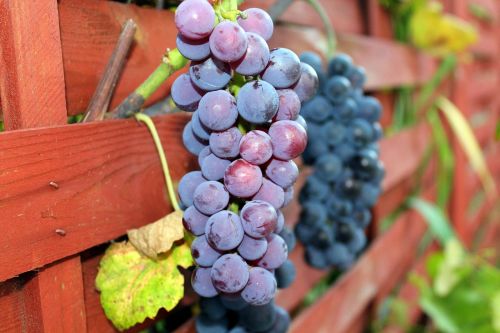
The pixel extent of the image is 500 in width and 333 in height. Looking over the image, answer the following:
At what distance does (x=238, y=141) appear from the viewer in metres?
0.59

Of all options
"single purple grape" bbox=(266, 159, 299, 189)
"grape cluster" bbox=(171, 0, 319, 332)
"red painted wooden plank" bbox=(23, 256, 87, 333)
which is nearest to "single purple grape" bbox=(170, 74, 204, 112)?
"grape cluster" bbox=(171, 0, 319, 332)

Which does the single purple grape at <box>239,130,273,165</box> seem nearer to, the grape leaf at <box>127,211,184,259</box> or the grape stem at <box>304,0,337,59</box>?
the grape leaf at <box>127,211,184,259</box>

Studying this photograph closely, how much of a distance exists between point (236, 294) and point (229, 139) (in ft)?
0.60

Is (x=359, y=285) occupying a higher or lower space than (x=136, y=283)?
lower

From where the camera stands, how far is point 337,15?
1.44 metres

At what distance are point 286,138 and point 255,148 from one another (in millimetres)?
38

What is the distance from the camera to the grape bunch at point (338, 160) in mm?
979

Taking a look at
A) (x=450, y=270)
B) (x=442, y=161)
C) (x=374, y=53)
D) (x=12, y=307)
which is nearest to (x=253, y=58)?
(x=12, y=307)

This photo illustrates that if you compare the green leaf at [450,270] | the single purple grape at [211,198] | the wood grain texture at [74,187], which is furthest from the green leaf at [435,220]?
the single purple grape at [211,198]

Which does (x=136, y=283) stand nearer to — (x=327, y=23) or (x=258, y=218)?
(x=258, y=218)

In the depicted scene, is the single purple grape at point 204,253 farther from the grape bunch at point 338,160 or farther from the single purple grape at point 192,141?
the grape bunch at point 338,160

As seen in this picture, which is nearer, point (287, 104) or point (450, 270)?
point (287, 104)

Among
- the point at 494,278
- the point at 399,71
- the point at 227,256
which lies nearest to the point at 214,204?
the point at 227,256

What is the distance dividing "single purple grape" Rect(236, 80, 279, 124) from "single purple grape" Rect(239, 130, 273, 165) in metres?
0.02
